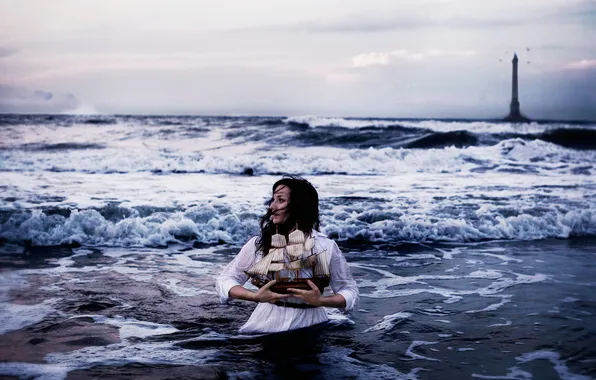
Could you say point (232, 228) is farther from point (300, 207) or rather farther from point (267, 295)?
point (267, 295)

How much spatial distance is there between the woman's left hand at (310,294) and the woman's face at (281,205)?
1.11 ft

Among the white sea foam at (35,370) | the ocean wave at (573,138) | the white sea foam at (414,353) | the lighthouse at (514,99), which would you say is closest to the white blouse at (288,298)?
the white sea foam at (414,353)

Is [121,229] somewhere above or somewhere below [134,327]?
above

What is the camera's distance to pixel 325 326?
3.82m

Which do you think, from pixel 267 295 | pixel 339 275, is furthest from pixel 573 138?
pixel 267 295

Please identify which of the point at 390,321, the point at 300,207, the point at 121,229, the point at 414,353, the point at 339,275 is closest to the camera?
the point at 300,207

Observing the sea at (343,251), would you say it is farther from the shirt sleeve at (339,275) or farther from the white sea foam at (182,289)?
the shirt sleeve at (339,275)

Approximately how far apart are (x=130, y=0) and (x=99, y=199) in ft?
17.0

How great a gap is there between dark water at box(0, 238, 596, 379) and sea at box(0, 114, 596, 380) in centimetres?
2

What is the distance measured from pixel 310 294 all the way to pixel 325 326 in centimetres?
→ 91

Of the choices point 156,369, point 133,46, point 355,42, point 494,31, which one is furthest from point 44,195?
point 494,31

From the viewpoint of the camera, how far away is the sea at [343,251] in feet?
11.6

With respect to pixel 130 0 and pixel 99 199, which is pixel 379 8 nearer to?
pixel 130 0

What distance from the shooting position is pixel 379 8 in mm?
13453
